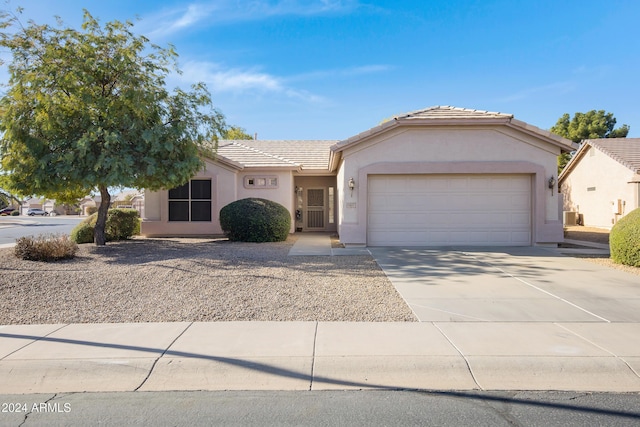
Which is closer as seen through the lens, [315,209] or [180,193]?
[180,193]

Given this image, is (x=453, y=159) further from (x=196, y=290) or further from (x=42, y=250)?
(x=42, y=250)

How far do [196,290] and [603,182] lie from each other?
24087mm

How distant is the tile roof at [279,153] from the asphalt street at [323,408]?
13.5 metres

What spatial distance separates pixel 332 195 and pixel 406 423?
1685 cm

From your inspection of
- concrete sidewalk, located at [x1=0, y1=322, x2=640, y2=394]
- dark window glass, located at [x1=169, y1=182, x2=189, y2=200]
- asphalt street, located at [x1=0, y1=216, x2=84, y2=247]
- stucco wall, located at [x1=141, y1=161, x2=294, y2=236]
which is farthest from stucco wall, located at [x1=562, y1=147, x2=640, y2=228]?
asphalt street, located at [x1=0, y1=216, x2=84, y2=247]

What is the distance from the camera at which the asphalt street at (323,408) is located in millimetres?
3586

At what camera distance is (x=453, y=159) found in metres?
13.4

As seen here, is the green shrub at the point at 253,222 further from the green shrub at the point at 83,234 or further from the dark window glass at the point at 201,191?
the green shrub at the point at 83,234

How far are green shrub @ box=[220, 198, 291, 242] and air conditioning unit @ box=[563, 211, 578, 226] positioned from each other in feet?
62.9

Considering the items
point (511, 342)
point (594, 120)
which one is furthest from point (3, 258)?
point (594, 120)

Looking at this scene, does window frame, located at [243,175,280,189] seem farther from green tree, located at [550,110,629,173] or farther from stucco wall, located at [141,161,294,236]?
green tree, located at [550,110,629,173]

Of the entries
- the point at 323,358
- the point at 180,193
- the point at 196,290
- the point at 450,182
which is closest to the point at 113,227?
the point at 180,193

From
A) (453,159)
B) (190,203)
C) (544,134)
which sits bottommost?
(190,203)

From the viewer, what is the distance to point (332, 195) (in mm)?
20188
